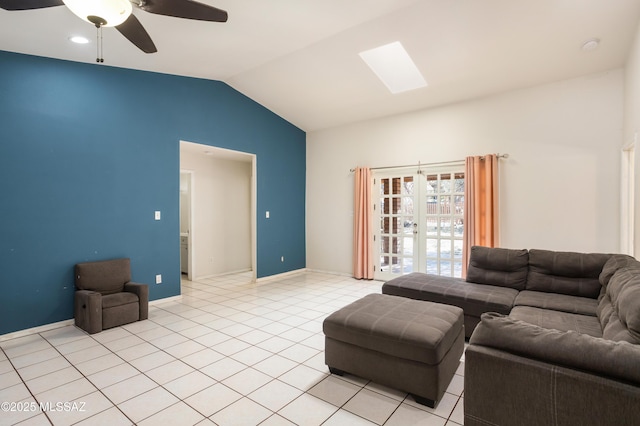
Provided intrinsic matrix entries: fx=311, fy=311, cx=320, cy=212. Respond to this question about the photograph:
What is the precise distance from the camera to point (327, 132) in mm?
6809

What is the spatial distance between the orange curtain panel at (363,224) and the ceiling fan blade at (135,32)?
424cm

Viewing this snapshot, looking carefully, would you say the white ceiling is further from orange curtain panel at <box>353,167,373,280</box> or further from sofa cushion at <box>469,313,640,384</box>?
sofa cushion at <box>469,313,640,384</box>

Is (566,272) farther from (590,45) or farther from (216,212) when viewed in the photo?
(216,212)

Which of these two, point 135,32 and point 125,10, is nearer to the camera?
point 125,10

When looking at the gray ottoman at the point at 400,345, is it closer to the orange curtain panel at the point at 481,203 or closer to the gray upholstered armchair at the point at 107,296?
the orange curtain panel at the point at 481,203

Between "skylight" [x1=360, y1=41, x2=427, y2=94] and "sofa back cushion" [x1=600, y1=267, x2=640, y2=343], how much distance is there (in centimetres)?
341

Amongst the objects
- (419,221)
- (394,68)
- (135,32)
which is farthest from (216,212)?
(135,32)

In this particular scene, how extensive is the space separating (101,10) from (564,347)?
2.90 meters

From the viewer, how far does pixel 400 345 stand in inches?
87.2

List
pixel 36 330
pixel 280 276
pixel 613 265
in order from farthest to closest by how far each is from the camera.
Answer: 1. pixel 280 276
2. pixel 36 330
3. pixel 613 265

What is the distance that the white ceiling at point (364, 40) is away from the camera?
3.10 meters

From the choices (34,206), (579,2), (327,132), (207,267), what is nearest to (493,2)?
(579,2)

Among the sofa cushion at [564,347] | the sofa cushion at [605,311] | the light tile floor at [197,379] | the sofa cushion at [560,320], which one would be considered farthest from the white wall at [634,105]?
the sofa cushion at [564,347]

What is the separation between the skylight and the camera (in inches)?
173
